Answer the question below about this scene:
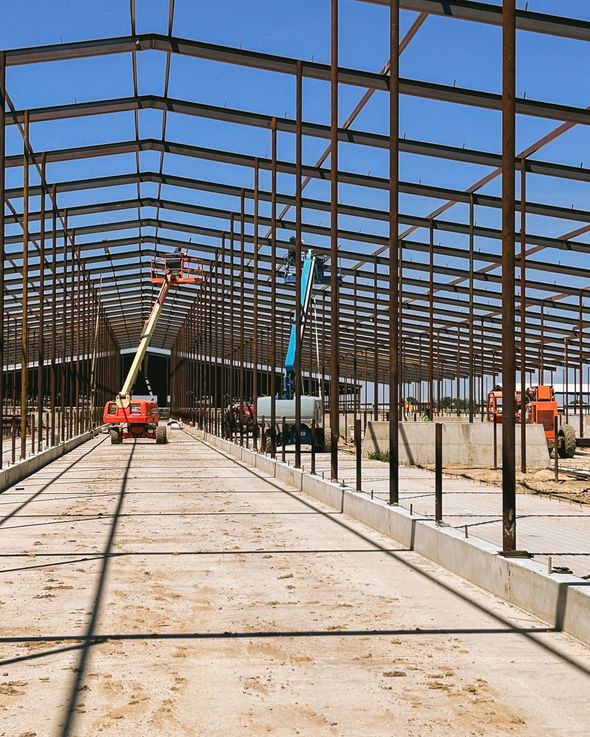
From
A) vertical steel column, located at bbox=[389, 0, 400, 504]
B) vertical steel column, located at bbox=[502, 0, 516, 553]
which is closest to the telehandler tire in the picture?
vertical steel column, located at bbox=[389, 0, 400, 504]

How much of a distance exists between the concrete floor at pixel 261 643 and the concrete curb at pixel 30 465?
765 centimetres

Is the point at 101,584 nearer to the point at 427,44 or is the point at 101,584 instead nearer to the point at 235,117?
the point at 427,44

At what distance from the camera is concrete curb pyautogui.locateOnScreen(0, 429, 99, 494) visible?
20.6 metres

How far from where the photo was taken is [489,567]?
888 centimetres

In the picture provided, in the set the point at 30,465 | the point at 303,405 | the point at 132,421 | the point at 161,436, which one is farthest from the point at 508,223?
the point at 132,421

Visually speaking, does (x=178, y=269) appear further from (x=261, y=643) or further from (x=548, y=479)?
(x=261, y=643)

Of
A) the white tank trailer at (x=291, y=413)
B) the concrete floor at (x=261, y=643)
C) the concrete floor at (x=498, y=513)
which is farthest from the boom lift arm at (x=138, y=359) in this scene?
the concrete floor at (x=261, y=643)

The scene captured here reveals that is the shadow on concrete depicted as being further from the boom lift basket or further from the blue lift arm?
the boom lift basket

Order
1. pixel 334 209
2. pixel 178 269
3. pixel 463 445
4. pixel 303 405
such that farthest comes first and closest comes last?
pixel 178 269 → pixel 303 405 → pixel 463 445 → pixel 334 209

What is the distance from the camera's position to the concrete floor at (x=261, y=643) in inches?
209

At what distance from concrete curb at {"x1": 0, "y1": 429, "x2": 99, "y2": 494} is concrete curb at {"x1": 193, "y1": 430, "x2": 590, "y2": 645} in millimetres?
7799

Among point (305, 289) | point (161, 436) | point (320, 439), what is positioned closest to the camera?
point (320, 439)

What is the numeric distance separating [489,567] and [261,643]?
2.65m

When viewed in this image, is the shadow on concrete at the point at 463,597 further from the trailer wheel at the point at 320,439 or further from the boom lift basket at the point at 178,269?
the boom lift basket at the point at 178,269
